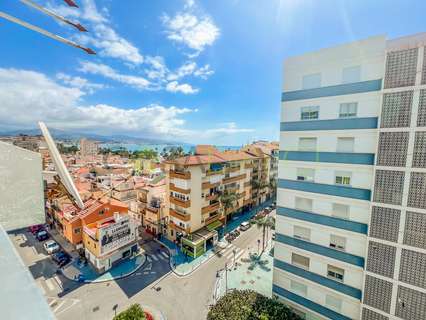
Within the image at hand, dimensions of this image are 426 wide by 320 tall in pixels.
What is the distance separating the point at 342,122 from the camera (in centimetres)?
1625

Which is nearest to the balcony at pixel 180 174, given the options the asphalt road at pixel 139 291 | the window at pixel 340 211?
the asphalt road at pixel 139 291

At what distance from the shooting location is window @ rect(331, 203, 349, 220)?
54.2ft

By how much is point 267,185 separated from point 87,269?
4591cm

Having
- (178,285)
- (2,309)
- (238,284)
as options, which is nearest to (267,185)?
(238,284)

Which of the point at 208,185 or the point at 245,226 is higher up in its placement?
the point at 208,185

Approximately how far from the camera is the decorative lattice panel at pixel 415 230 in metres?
13.6

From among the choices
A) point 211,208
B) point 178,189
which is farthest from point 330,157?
point 211,208

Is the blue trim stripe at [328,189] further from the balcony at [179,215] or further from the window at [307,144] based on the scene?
the balcony at [179,215]

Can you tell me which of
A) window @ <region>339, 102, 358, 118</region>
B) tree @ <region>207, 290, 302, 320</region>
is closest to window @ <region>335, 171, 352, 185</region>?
window @ <region>339, 102, 358, 118</region>

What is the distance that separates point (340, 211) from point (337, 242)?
8.73 feet

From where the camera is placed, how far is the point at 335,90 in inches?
648

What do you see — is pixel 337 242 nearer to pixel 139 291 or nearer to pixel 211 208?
pixel 139 291

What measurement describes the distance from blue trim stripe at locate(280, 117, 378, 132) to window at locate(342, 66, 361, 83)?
3.01 meters

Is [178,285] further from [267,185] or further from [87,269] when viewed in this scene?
[267,185]
